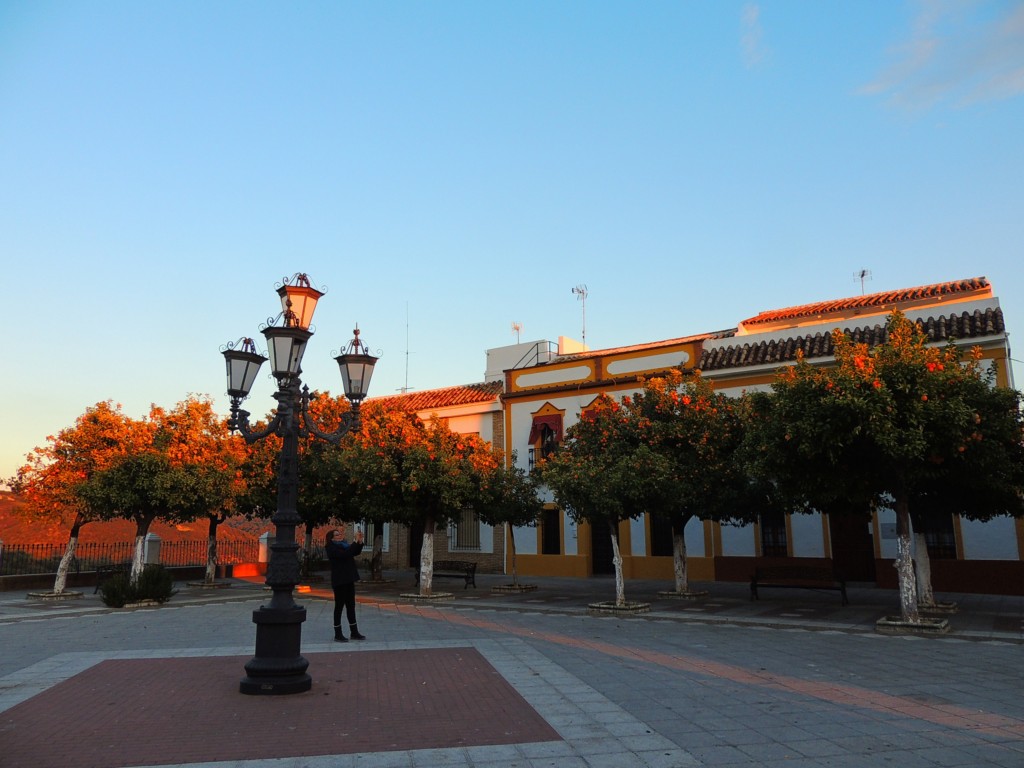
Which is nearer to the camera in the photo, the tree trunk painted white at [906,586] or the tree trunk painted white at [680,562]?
the tree trunk painted white at [906,586]

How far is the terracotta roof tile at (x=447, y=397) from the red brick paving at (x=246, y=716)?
19640 mm

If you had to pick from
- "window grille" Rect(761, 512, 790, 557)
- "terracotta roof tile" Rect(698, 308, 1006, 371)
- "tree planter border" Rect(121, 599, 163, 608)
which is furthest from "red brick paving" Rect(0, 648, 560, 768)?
"window grille" Rect(761, 512, 790, 557)

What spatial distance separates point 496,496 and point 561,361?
8274mm

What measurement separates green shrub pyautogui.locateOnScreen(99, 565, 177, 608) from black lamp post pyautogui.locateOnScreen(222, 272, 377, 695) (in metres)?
10.5

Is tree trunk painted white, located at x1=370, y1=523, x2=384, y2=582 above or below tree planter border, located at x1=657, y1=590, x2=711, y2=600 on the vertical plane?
above

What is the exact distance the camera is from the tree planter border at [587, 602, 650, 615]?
49.6 ft

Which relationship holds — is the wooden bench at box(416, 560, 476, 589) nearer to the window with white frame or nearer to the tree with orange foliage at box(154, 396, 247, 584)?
the window with white frame

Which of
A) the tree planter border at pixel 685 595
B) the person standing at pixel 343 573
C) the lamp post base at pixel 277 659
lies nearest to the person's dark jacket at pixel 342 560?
the person standing at pixel 343 573

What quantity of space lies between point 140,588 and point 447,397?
49.0 feet

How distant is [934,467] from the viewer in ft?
40.5

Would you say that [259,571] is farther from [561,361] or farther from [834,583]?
[834,583]

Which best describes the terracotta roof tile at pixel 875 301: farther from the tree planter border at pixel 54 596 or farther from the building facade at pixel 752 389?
the tree planter border at pixel 54 596

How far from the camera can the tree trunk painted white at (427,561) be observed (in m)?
18.5

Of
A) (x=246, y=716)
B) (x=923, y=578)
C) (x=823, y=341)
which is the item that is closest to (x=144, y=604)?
(x=246, y=716)
